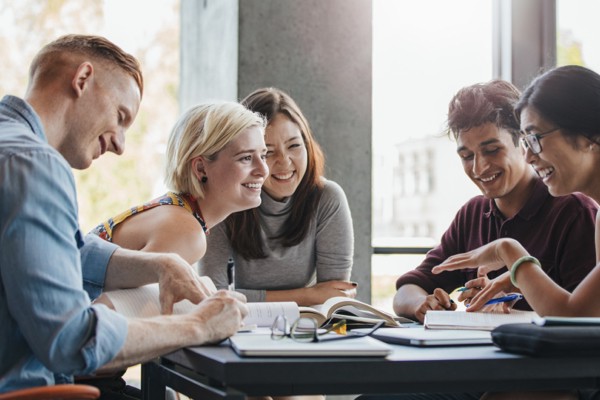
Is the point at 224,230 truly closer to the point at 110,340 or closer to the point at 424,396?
the point at 424,396

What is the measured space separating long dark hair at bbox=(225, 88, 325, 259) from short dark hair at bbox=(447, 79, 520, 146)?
2.23 ft

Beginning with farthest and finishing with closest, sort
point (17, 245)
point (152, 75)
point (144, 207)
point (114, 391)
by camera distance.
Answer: point (152, 75)
point (144, 207)
point (114, 391)
point (17, 245)

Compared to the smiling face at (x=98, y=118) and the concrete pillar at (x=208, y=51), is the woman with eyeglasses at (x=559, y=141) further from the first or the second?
the concrete pillar at (x=208, y=51)

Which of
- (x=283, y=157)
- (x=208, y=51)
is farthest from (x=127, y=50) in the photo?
(x=283, y=157)

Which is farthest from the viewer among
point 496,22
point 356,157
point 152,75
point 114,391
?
point 496,22

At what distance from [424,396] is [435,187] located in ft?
7.99

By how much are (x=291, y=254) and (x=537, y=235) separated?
3.29 ft

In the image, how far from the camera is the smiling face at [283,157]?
124 inches

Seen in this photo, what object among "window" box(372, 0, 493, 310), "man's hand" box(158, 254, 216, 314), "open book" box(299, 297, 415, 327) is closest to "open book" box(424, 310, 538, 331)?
"open book" box(299, 297, 415, 327)

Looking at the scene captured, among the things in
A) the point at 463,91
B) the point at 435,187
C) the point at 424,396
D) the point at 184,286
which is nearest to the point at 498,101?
the point at 463,91

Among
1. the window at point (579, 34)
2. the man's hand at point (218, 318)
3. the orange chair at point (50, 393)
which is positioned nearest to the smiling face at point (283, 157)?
the man's hand at point (218, 318)

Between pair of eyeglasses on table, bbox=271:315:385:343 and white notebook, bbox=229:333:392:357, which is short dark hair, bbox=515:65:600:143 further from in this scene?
white notebook, bbox=229:333:392:357

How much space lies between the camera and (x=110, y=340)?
139 cm

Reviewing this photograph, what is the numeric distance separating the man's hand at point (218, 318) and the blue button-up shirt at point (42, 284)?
0.18 metres
